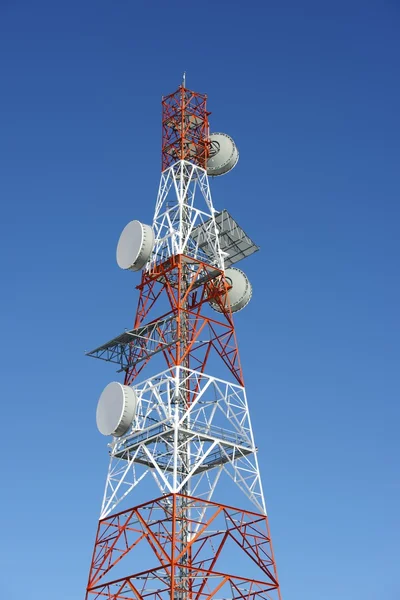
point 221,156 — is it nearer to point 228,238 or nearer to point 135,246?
point 228,238

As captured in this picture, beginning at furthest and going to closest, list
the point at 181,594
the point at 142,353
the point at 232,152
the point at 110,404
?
1. the point at 232,152
2. the point at 142,353
3. the point at 110,404
4. the point at 181,594

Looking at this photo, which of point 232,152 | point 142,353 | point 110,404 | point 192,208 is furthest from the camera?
point 232,152

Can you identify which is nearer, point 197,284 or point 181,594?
point 181,594

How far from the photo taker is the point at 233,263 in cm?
6244

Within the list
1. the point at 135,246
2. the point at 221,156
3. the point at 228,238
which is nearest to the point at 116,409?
the point at 135,246

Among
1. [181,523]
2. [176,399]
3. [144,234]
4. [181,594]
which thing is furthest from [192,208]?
[181,594]

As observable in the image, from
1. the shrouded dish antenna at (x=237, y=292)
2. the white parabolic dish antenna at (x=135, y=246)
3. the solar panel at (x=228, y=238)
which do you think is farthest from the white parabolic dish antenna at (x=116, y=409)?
the solar panel at (x=228, y=238)

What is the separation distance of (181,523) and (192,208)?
23.2 metres

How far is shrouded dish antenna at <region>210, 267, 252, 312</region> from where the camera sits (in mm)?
59406

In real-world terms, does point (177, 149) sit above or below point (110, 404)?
above

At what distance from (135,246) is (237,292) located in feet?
26.9

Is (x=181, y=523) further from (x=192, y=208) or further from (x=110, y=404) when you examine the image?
(x=192, y=208)

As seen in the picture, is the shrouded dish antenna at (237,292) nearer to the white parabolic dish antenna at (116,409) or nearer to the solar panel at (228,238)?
the solar panel at (228,238)

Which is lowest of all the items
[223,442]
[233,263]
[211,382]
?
[223,442]
